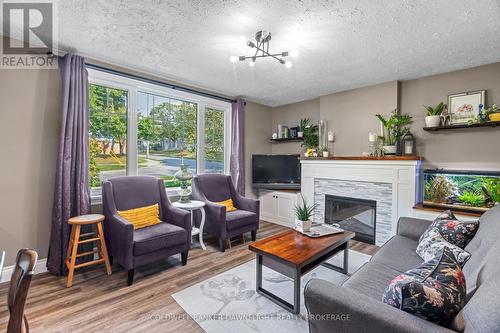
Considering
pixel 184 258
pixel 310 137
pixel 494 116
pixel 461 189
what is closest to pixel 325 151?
pixel 310 137

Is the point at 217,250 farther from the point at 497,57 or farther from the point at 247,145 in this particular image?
the point at 497,57

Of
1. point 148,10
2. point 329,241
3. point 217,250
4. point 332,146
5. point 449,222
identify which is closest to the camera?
point 148,10

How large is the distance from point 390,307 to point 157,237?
2.13m

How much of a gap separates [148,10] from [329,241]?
258 centimetres

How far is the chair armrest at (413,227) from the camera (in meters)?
2.45

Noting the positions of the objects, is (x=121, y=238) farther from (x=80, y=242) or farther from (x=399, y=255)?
(x=399, y=255)

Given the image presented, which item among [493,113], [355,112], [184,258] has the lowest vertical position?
[184,258]

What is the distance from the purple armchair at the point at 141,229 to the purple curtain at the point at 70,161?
0.95 ft

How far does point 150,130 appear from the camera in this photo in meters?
3.55

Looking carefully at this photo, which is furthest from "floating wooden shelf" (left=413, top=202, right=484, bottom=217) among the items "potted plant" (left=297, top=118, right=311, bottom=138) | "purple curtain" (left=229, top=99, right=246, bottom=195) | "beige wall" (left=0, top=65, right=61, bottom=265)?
"beige wall" (left=0, top=65, right=61, bottom=265)

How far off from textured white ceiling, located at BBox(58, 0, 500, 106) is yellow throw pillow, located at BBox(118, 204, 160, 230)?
182 centimetres

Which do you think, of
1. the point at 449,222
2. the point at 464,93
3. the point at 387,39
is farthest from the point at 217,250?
the point at 464,93

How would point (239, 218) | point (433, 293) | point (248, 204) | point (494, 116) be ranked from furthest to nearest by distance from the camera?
point (248, 204) < point (239, 218) < point (494, 116) < point (433, 293)

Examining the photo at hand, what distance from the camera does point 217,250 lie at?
328 cm
